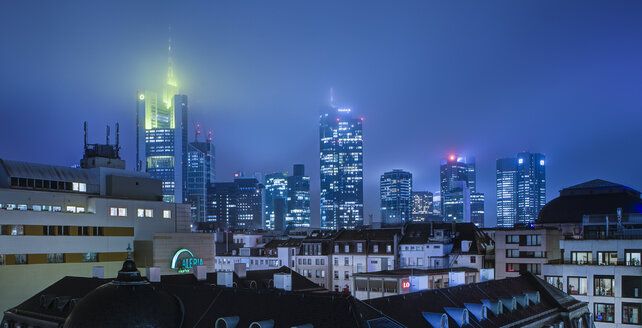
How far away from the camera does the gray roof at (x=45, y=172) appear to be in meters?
73.6

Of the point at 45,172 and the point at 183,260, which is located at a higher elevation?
the point at 45,172

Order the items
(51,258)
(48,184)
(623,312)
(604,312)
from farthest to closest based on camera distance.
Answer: (48,184) < (51,258) < (604,312) < (623,312)

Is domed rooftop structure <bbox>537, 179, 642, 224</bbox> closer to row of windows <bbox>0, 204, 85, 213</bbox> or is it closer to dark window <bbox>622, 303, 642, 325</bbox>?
dark window <bbox>622, 303, 642, 325</bbox>

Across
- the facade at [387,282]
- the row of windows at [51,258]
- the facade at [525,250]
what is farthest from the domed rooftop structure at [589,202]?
the row of windows at [51,258]

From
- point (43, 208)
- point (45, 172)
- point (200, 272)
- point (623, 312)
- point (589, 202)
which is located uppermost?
point (45, 172)

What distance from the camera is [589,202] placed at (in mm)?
104062

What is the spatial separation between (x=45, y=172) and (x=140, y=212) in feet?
46.8

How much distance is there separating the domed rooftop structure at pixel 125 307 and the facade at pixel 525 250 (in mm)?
60296

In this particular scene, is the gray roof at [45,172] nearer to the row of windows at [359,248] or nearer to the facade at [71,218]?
the facade at [71,218]

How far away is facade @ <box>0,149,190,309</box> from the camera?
6575 centimetres

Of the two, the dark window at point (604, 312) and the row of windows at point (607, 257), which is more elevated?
the row of windows at point (607, 257)

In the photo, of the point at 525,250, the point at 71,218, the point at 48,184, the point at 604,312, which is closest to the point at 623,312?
the point at 604,312

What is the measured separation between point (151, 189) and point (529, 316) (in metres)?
64.2

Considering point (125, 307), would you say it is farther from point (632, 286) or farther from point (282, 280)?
point (632, 286)
